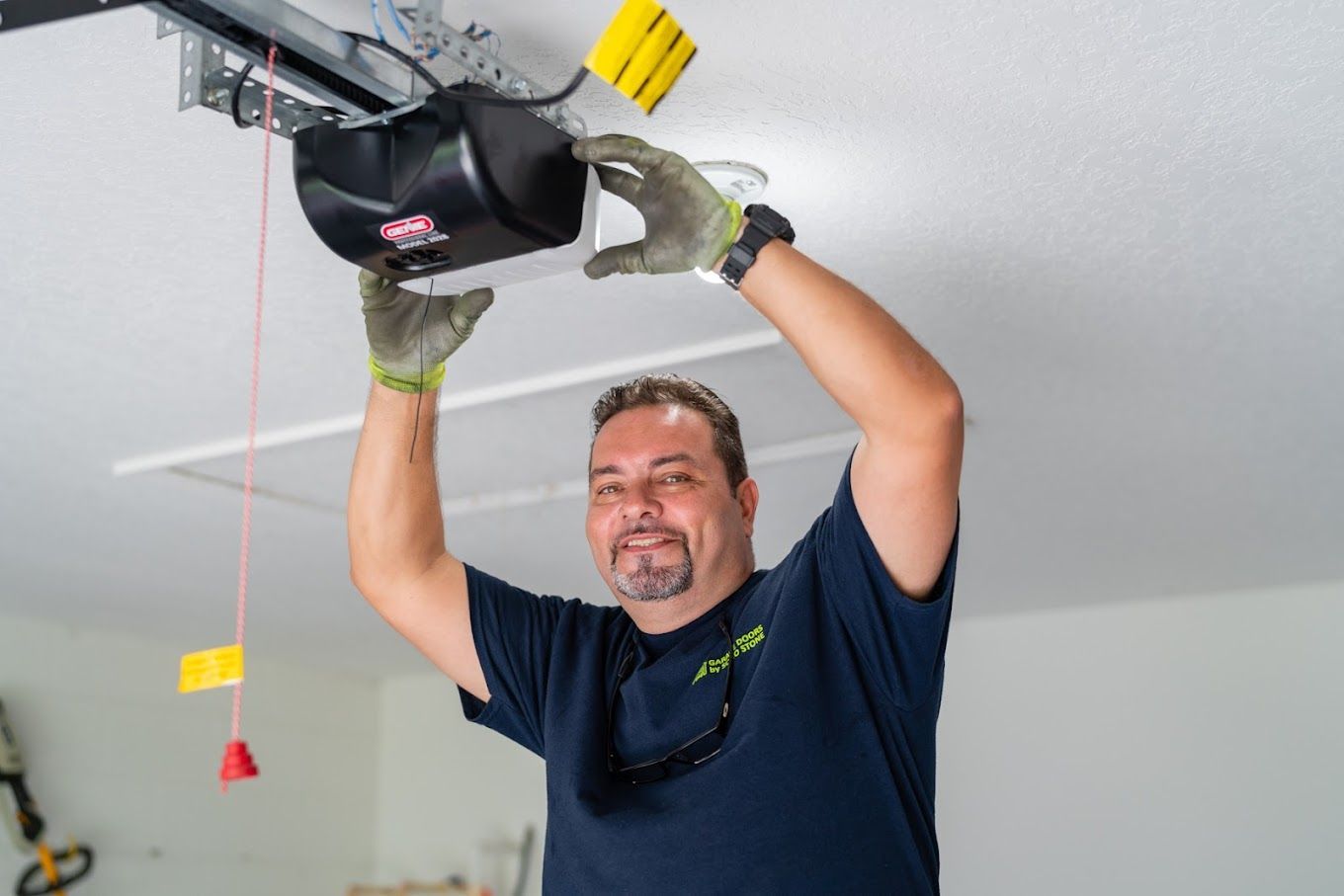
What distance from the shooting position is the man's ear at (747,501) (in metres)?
1.86

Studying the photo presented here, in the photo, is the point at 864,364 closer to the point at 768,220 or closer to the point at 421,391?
the point at 768,220

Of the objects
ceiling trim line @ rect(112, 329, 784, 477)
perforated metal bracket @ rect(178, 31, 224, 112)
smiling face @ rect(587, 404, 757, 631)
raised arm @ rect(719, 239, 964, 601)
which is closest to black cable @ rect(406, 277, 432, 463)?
smiling face @ rect(587, 404, 757, 631)

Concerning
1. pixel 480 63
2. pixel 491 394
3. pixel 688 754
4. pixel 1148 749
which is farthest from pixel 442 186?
pixel 1148 749

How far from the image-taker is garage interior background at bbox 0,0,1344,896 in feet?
6.15

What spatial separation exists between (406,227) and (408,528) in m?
0.60

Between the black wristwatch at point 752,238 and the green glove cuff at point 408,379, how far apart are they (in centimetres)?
53

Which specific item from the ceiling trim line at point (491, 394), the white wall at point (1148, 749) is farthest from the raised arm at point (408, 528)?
the white wall at point (1148, 749)

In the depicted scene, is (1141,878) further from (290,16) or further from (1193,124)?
(290,16)

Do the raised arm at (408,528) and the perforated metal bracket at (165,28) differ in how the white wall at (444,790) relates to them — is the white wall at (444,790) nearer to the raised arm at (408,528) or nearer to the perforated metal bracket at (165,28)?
the raised arm at (408,528)

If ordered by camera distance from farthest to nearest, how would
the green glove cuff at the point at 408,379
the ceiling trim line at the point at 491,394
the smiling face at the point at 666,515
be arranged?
the ceiling trim line at the point at 491,394, the green glove cuff at the point at 408,379, the smiling face at the point at 666,515

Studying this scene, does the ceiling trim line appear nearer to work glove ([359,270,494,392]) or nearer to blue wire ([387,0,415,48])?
work glove ([359,270,494,392])

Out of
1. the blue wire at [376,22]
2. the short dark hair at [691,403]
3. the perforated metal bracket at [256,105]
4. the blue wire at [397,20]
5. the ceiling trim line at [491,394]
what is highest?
the ceiling trim line at [491,394]

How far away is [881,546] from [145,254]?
1501 mm

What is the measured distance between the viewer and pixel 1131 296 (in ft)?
8.35
